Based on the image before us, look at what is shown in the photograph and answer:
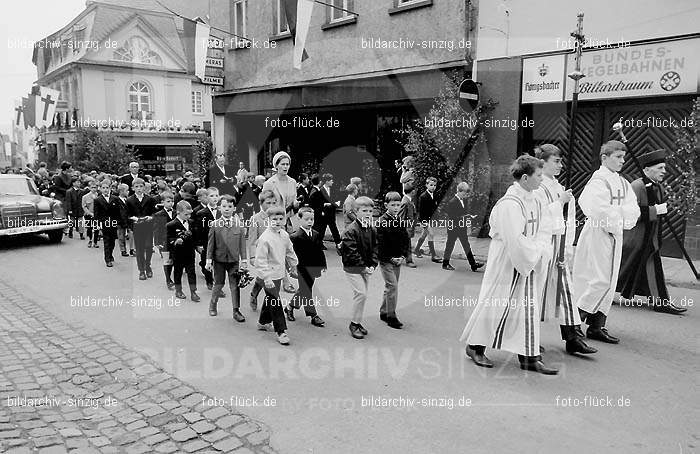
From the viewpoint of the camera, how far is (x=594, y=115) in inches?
468

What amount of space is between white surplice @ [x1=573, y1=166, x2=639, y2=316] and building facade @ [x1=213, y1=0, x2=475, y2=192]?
7.68 m

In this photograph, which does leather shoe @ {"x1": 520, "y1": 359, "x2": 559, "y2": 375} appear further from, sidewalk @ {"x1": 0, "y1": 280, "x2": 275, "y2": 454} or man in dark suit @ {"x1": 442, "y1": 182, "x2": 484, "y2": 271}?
man in dark suit @ {"x1": 442, "y1": 182, "x2": 484, "y2": 271}

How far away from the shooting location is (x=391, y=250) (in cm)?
664

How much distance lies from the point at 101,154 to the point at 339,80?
12609mm

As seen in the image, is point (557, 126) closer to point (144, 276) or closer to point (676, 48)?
point (676, 48)

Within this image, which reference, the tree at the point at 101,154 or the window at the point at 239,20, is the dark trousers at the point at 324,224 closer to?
the window at the point at 239,20

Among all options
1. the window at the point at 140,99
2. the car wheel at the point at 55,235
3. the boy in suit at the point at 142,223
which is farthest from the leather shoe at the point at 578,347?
the window at the point at 140,99

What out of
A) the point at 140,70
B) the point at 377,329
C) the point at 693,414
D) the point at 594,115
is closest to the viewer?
the point at 693,414

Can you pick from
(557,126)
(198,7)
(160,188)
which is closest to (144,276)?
(160,188)

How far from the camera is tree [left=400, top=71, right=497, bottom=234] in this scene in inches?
488

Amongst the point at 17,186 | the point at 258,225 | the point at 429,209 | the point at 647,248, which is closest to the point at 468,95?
the point at 429,209

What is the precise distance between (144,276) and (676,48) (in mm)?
10191

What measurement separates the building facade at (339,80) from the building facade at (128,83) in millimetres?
13695

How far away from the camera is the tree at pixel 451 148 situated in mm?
12406
